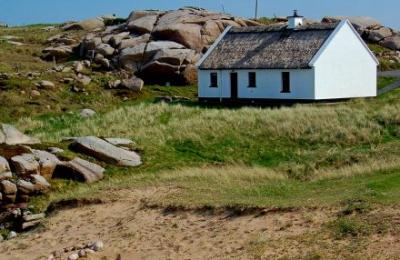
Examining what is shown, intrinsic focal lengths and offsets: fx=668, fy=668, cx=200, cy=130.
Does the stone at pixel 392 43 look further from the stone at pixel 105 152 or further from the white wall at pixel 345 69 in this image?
the stone at pixel 105 152

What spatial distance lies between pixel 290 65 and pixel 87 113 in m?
14.4

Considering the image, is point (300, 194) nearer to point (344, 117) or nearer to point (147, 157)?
point (147, 157)

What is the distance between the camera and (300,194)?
20.9 meters

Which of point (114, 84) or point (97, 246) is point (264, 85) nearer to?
point (114, 84)

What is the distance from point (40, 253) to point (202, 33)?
138 ft

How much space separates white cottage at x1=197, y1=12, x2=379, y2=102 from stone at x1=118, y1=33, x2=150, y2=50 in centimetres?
949

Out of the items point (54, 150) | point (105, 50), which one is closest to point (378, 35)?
point (105, 50)

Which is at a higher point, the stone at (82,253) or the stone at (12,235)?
the stone at (82,253)

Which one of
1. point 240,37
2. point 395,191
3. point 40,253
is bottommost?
point 40,253

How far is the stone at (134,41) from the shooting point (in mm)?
59478

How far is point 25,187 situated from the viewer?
25.9 metres

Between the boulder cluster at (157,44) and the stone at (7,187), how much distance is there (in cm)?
3160

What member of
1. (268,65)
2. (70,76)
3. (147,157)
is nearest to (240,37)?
(268,65)

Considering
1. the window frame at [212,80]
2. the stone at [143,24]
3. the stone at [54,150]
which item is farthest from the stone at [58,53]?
the stone at [54,150]
